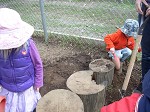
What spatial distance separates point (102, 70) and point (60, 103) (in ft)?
3.48

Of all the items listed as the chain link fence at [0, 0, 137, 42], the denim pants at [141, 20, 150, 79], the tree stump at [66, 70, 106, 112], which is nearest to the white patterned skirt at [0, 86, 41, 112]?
the tree stump at [66, 70, 106, 112]

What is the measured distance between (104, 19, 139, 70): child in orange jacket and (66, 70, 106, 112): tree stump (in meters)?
0.71

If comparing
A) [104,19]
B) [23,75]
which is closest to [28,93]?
[23,75]

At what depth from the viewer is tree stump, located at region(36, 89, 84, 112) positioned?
7.01 ft

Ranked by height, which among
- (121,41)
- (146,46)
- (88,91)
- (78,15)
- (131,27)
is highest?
(131,27)

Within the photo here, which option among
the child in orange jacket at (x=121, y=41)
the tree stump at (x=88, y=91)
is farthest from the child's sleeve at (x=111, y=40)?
the tree stump at (x=88, y=91)

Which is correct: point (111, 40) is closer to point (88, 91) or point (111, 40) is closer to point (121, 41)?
point (121, 41)

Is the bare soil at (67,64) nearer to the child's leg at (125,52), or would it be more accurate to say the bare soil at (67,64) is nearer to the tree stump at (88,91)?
the child's leg at (125,52)

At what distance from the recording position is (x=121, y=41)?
350 cm

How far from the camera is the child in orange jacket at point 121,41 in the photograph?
325 centimetres

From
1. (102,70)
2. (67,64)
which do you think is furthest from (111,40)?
(67,64)

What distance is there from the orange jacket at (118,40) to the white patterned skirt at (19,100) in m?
1.51

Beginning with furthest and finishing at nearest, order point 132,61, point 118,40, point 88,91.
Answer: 1. point 118,40
2. point 132,61
3. point 88,91

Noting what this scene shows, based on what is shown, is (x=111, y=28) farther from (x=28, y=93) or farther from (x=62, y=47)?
(x=28, y=93)
